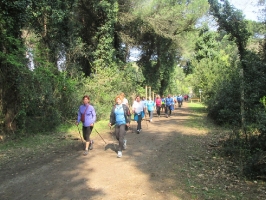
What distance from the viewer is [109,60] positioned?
877 inches

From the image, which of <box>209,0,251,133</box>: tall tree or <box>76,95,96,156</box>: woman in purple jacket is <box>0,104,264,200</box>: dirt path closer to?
<box>76,95,96,156</box>: woman in purple jacket

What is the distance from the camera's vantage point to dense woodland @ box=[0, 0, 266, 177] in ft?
Result: 29.3

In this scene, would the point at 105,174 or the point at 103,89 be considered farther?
the point at 103,89

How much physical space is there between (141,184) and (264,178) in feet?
9.95

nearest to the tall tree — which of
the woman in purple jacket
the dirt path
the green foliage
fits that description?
the dirt path

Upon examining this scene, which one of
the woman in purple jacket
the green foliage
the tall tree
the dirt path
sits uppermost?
the tall tree

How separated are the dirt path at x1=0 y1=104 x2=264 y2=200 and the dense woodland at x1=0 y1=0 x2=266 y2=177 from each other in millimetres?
→ 1957

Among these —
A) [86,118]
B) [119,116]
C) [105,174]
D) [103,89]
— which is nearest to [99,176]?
[105,174]

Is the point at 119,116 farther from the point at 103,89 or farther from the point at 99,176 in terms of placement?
the point at 103,89

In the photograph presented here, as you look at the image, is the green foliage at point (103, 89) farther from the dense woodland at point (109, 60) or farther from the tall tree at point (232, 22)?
the tall tree at point (232, 22)

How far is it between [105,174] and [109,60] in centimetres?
1714

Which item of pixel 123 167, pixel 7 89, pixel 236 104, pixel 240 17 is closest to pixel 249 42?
pixel 240 17

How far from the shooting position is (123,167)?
263 inches

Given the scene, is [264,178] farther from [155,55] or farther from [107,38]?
[155,55]
